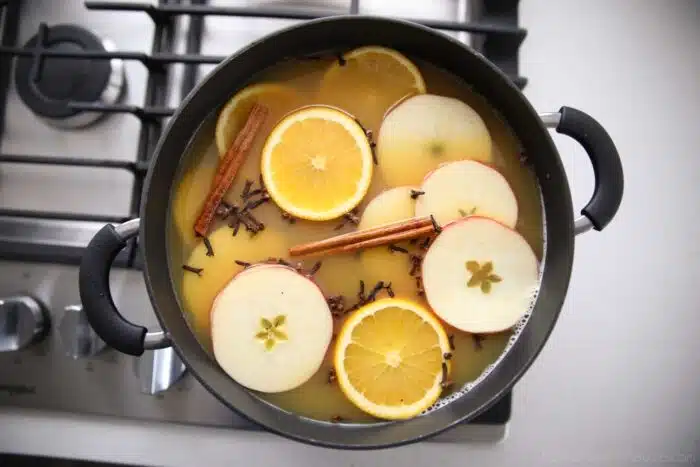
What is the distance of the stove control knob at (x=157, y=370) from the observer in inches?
30.3

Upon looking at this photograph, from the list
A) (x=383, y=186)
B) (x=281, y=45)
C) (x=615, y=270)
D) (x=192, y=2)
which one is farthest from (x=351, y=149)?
(x=615, y=270)

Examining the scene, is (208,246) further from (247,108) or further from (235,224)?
(247,108)

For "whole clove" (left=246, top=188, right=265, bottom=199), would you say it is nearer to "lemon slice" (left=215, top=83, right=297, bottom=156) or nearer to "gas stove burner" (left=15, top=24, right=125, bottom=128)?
"lemon slice" (left=215, top=83, right=297, bottom=156)

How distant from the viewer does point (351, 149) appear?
32.7 inches

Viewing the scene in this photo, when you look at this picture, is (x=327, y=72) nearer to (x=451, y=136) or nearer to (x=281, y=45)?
(x=281, y=45)

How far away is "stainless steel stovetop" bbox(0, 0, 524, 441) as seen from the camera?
2.56 feet

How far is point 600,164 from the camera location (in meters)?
0.72

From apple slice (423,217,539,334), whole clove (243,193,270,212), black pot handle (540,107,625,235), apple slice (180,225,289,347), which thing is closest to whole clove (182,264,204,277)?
apple slice (180,225,289,347)

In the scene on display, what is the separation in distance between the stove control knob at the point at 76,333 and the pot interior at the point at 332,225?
0.10m

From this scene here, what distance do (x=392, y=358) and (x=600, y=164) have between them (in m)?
0.38

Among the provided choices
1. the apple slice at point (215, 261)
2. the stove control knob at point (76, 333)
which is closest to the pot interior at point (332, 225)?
the apple slice at point (215, 261)

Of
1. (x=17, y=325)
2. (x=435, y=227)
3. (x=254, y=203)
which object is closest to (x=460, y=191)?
(x=435, y=227)

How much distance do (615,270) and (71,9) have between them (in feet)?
2.90

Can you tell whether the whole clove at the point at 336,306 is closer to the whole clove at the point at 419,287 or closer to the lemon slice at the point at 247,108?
the whole clove at the point at 419,287
